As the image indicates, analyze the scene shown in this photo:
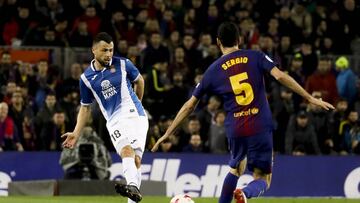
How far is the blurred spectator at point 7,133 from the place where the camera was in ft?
71.3

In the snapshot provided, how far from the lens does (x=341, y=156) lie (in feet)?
73.6

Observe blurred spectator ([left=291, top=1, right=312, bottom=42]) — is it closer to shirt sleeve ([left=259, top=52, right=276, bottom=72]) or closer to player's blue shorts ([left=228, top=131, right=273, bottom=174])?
player's blue shorts ([left=228, top=131, right=273, bottom=174])

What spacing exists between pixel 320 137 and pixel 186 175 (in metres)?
3.10

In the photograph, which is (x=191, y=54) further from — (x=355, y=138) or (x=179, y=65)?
(x=355, y=138)

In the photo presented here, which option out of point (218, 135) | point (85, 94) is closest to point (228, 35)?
point (85, 94)

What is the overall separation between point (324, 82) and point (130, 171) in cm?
1111

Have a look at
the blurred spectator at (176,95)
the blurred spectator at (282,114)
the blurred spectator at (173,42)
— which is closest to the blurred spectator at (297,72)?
the blurred spectator at (282,114)

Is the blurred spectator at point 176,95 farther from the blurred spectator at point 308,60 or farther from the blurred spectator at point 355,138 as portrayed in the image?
the blurred spectator at point 355,138

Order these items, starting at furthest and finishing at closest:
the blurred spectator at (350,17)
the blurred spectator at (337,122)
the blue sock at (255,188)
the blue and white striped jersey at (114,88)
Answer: the blurred spectator at (350,17)
the blurred spectator at (337,122)
the blue and white striped jersey at (114,88)
the blue sock at (255,188)

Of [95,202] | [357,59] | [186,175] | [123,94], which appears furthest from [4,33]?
[123,94]

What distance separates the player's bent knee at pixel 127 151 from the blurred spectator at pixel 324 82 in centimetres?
1057

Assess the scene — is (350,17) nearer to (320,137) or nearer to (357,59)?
(357,59)

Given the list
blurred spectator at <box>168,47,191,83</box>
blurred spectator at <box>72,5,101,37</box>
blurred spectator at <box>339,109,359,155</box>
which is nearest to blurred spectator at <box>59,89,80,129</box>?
blurred spectator at <box>168,47,191,83</box>

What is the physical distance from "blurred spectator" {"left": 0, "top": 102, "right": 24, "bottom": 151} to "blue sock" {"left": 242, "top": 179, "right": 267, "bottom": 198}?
975cm
